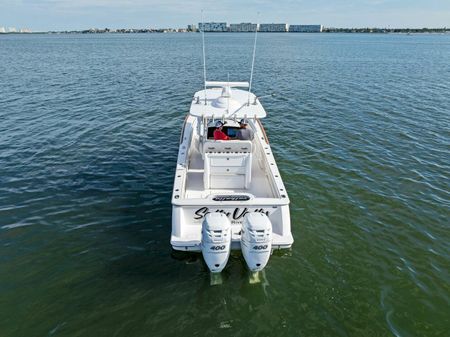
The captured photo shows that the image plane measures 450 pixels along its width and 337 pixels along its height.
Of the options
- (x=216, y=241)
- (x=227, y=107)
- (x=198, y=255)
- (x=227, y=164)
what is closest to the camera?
(x=216, y=241)

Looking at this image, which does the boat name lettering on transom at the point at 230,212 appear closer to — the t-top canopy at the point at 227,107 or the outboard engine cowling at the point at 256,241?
the outboard engine cowling at the point at 256,241

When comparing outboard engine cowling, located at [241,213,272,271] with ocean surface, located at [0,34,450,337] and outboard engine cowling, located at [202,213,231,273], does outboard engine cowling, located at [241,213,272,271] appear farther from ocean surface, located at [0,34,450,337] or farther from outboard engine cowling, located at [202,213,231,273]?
ocean surface, located at [0,34,450,337]

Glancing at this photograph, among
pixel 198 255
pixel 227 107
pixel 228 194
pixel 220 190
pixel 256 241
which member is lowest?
pixel 198 255

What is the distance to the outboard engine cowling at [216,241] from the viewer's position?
621cm

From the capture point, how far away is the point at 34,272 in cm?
724

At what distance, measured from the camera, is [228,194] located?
25.3 ft

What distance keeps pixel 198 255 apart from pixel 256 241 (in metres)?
2.00

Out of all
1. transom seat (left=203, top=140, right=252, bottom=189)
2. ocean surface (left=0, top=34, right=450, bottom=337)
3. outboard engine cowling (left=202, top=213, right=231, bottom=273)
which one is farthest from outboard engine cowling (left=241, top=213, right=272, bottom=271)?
transom seat (left=203, top=140, right=252, bottom=189)

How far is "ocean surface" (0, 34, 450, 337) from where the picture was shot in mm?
6180

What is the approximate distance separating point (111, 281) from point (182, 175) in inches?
124

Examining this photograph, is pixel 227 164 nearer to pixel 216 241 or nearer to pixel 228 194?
pixel 228 194

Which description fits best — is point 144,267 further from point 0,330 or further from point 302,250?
point 302,250

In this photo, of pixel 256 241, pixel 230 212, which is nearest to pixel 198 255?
pixel 230 212

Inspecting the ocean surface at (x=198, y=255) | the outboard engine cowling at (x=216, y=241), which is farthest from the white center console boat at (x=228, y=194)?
the ocean surface at (x=198, y=255)
